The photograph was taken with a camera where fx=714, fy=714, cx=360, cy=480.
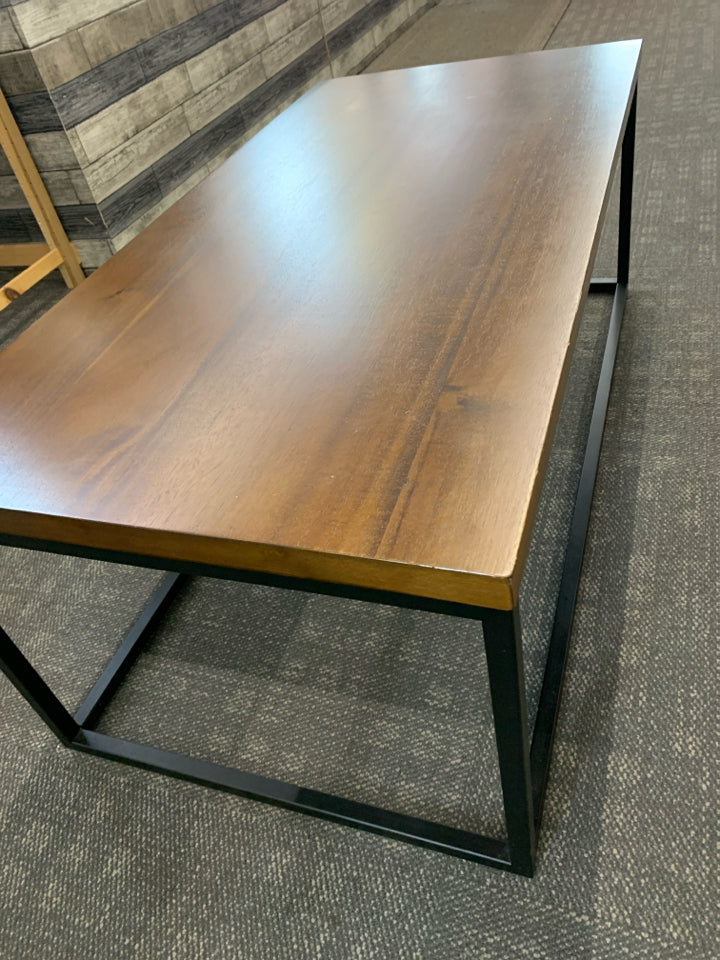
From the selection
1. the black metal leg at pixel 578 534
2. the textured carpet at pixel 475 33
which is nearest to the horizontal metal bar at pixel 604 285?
the black metal leg at pixel 578 534

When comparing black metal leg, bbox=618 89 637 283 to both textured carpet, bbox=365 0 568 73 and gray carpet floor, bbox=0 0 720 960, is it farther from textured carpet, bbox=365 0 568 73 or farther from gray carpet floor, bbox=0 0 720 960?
textured carpet, bbox=365 0 568 73

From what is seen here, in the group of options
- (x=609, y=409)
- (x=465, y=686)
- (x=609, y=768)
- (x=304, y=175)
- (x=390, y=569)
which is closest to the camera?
(x=390, y=569)

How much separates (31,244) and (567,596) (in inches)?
78.8

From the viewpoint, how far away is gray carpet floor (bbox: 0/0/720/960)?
2.62 feet

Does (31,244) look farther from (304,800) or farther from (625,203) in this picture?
(304,800)

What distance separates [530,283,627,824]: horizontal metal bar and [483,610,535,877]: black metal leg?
82 mm

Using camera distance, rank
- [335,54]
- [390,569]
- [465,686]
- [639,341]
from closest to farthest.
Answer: [390,569] < [465,686] < [639,341] < [335,54]

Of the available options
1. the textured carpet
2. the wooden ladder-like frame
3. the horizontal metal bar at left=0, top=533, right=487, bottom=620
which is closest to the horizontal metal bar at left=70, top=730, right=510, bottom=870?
the horizontal metal bar at left=0, top=533, right=487, bottom=620

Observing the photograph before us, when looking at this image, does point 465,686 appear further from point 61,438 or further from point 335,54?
point 335,54

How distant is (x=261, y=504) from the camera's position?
0.61m

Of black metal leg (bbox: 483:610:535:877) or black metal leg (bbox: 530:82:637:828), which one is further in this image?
black metal leg (bbox: 530:82:637:828)

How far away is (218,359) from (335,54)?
304 centimetres

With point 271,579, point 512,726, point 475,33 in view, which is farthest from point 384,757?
point 475,33

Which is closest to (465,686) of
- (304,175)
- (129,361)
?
(129,361)
